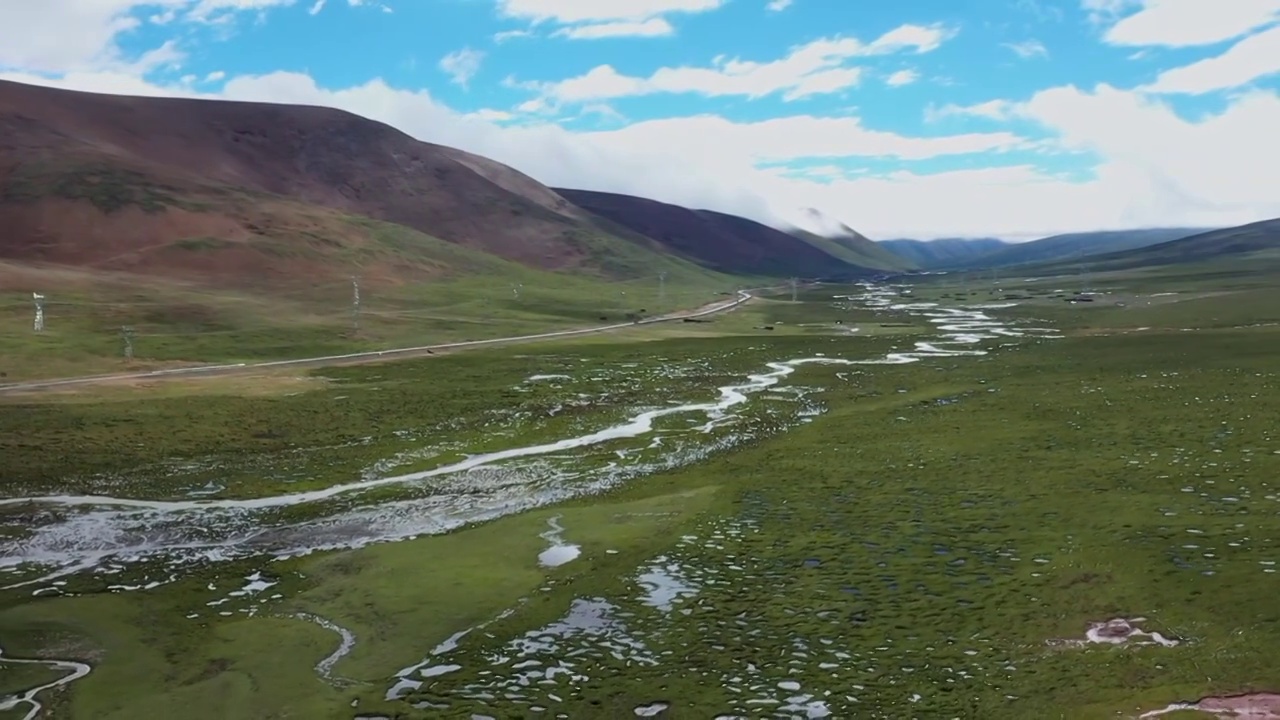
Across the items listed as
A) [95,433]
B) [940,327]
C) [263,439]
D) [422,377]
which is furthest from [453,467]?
[940,327]

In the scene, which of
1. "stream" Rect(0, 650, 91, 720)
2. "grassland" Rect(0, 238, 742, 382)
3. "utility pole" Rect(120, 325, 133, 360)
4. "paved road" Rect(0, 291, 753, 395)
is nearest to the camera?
"stream" Rect(0, 650, 91, 720)

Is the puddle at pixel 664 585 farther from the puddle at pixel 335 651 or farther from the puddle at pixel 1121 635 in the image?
the puddle at pixel 1121 635

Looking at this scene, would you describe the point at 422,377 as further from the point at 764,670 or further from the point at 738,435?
the point at 764,670

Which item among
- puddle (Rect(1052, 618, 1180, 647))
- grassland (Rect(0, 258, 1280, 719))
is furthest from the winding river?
puddle (Rect(1052, 618, 1180, 647))

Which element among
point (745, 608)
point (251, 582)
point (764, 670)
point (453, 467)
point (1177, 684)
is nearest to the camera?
point (1177, 684)

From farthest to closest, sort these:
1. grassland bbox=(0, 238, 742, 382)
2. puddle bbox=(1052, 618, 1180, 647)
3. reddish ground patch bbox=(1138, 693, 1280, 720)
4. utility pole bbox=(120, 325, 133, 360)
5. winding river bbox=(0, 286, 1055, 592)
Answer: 1. grassland bbox=(0, 238, 742, 382)
2. utility pole bbox=(120, 325, 133, 360)
3. winding river bbox=(0, 286, 1055, 592)
4. puddle bbox=(1052, 618, 1180, 647)
5. reddish ground patch bbox=(1138, 693, 1280, 720)

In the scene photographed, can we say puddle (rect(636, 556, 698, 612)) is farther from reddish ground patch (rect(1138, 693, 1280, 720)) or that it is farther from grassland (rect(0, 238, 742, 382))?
grassland (rect(0, 238, 742, 382))

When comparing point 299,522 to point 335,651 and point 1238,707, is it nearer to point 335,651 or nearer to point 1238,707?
point 335,651

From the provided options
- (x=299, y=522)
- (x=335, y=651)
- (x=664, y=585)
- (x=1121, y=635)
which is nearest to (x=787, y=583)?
(x=664, y=585)
